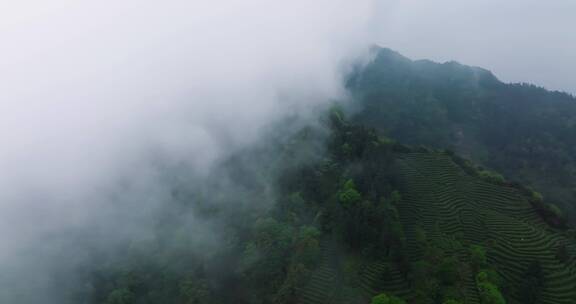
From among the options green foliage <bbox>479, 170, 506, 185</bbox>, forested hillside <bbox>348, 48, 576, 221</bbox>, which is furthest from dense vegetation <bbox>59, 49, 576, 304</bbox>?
forested hillside <bbox>348, 48, 576, 221</bbox>

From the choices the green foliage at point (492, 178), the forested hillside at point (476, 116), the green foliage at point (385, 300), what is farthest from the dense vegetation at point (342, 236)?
the forested hillside at point (476, 116)

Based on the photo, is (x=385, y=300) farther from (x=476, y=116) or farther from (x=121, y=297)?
(x=476, y=116)

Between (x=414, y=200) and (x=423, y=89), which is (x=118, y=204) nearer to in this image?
(x=414, y=200)

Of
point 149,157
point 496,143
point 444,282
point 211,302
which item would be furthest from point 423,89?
point 211,302

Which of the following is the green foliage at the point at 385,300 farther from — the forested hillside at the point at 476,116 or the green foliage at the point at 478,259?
the forested hillside at the point at 476,116

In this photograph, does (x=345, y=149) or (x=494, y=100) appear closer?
(x=345, y=149)

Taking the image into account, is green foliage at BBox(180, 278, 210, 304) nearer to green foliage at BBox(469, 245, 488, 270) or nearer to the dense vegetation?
the dense vegetation
